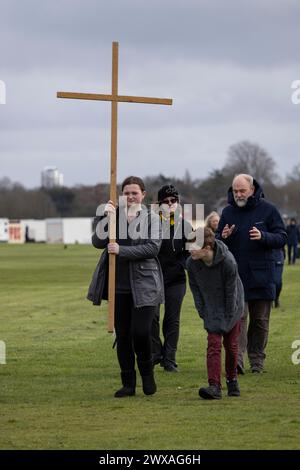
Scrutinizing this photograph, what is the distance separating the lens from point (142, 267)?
38.9 feet

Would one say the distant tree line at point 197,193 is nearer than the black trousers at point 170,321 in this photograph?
No

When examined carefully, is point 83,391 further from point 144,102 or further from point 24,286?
point 24,286

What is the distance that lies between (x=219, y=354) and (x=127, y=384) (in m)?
1.03

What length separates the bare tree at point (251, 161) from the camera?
14750 cm

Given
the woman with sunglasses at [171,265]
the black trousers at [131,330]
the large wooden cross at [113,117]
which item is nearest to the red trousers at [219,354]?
the black trousers at [131,330]

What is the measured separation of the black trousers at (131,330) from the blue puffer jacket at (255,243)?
2125 mm

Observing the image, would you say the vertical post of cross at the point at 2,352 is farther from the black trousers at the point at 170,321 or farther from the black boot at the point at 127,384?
the black boot at the point at 127,384

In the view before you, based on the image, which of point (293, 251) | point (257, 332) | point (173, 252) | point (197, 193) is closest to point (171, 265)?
point (173, 252)

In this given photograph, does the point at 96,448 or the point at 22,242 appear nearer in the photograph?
the point at 96,448

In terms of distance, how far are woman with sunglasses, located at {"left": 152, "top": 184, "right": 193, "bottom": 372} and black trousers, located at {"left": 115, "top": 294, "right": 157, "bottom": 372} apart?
2.13 metres

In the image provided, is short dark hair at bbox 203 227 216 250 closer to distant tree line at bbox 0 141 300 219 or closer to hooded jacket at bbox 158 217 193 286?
hooded jacket at bbox 158 217 193 286

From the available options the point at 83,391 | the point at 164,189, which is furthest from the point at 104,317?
the point at 83,391
